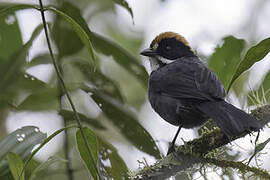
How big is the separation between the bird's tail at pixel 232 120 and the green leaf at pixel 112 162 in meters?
0.62

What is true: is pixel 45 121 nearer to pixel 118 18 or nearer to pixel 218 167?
pixel 118 18

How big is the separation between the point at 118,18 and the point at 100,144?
291 centimetres

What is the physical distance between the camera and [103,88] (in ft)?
10.8

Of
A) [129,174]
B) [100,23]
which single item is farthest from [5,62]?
[100,23]

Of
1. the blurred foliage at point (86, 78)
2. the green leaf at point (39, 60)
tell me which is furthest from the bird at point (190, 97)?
the green leaf at point (39, 60)

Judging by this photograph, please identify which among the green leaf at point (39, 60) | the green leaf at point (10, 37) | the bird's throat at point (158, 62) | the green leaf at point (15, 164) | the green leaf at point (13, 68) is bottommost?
the green leaf at point (15, 164)

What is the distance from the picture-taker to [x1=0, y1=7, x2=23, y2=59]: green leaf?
3213 millimetres

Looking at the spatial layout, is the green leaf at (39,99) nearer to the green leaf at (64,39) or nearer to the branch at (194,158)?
the green leaf at (64,39)

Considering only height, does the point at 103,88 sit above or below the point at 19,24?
below

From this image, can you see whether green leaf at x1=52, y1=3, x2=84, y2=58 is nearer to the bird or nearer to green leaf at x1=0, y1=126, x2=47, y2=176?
the bird

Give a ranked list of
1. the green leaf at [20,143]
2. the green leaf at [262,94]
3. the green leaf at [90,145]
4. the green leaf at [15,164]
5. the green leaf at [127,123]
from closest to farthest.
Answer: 1. the green leaf at [15,164]
2. the green leaf at [90,145]
3. the green leaf at [20,143]
4. the green leaf at [262,94]
5. the green leaf at [127,123]

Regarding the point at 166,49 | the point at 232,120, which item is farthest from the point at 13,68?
the point at 166,49

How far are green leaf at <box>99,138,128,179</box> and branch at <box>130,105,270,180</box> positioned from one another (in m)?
0.22

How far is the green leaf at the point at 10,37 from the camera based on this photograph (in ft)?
10.5
